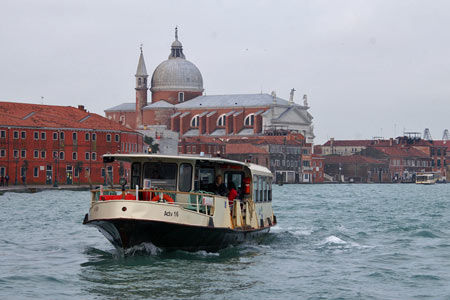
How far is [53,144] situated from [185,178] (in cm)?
5013

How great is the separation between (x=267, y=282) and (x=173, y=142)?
86.7m

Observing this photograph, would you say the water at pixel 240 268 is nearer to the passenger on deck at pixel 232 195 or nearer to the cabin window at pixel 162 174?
the passenger on deck at pixel 232 195

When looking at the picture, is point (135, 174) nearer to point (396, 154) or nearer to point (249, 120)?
point (249, 120)

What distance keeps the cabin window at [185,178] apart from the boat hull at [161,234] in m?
1.03

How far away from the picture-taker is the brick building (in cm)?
6488

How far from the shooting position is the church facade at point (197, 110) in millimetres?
116438

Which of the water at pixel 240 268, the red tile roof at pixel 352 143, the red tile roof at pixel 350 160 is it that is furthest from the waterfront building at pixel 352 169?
the water at pixel 240 268

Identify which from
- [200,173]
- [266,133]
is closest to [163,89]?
[266,133]

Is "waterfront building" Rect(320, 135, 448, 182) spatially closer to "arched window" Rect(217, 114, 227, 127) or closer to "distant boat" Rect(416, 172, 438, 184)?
"distant boat" Rect(416, 172, 438, 184)

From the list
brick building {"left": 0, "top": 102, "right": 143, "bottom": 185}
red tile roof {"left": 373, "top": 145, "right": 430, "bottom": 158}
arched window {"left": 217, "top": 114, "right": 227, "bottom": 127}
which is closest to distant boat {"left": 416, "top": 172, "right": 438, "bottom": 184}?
red tile roof {"left": 373, "top": 145, "right": 430, "bottom": 158}

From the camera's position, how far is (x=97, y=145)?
69875 millimetres

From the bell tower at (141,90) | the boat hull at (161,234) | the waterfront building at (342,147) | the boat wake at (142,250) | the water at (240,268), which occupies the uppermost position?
the bell tower at (141,90)

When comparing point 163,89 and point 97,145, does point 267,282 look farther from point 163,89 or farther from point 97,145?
point 163,89

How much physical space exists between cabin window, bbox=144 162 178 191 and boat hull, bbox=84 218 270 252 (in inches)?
45.7
